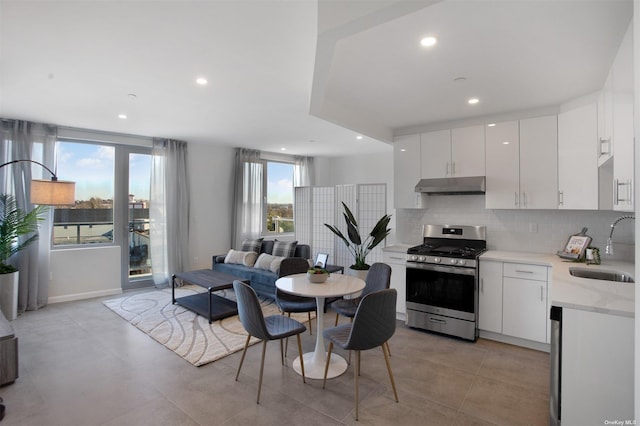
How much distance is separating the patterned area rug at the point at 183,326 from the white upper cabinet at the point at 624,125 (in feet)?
10.5

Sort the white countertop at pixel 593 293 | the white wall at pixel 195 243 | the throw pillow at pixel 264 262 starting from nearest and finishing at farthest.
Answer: the white countertop at pixel 593 293 < the white wall at pixel 195 243 < the throw pillow at pixel 264 262

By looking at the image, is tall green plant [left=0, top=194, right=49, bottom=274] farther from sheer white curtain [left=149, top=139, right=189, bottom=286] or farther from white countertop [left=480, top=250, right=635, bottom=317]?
white countertop [left=480, top=250, right=635, bottom=317]

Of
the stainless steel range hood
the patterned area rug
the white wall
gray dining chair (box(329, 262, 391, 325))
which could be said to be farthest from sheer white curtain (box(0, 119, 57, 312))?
the stainless steel range hood

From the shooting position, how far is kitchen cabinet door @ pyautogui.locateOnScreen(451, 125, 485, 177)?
3.95 metres

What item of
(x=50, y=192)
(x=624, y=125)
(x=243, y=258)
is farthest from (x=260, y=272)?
(x=624, y=125)

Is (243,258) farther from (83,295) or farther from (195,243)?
(83,295)

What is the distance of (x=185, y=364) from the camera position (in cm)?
300

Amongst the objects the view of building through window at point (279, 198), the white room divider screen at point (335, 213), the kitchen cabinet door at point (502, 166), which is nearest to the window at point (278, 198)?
the view of building through window at point (279, 198)

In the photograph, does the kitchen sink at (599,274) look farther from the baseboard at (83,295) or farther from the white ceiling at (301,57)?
the baseboard at (83,295)

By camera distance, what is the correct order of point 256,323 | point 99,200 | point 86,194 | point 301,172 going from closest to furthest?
point 256,323, point 86,194, point 99,200, point 301,172

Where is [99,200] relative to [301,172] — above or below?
below

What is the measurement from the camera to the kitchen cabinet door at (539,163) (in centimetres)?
354

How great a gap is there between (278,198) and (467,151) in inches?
173

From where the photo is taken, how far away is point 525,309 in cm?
338
